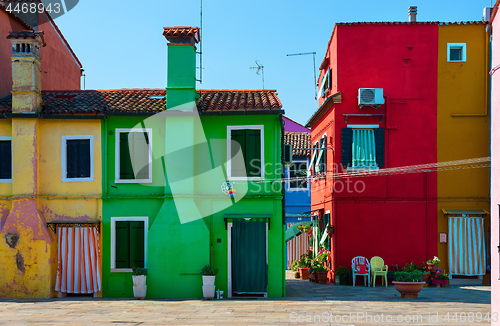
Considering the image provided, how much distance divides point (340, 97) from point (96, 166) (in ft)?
28.7

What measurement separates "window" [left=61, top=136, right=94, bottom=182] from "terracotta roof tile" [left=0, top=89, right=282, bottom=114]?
0.84 metres

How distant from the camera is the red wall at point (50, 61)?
17.9 meters

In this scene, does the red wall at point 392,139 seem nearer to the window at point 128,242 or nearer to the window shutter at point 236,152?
the window shutter at point 236,152

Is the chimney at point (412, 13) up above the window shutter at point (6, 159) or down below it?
above

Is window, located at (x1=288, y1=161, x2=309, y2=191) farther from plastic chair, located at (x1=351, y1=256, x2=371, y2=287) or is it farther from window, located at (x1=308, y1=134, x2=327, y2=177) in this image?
plastic chair, located at (x1=351, y1=256, x2=371, y2=287)

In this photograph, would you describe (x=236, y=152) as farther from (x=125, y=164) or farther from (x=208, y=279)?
(x=208, y=279)

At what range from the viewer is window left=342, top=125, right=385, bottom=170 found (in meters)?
18.5

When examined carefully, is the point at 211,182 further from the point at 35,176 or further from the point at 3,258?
the point at 3,258

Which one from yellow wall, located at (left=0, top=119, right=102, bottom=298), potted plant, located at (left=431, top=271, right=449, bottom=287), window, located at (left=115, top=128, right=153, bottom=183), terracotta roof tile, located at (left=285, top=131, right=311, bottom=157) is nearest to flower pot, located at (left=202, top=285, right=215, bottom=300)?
window, located at (left=115, top=128, right=153, bottom=183)

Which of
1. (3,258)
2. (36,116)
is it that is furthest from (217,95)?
(3,258)

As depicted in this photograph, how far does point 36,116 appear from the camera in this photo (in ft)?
49.4

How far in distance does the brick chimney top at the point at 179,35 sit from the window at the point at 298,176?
11838mm

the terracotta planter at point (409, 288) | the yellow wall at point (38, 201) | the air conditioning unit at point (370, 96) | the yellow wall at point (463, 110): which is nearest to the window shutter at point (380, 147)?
the air conditioning unit at point (370, 96)

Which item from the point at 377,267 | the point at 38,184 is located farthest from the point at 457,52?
the point at 38,184
